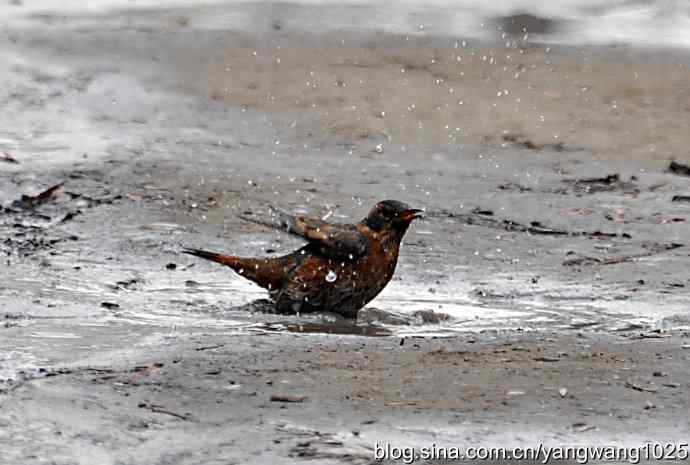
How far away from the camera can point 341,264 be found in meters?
8.02

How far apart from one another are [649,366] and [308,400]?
149cm

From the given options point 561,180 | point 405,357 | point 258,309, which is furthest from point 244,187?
point 405,357

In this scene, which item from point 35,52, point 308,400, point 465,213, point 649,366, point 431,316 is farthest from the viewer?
point 35,52

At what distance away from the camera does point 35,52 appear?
14.5 meters

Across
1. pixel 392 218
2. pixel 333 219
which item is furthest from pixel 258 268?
pixel 333 219

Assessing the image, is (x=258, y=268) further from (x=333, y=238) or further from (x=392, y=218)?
(x=392, y=218)

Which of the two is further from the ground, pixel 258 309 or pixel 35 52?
pixel 35 52

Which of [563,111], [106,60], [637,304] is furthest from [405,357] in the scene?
[106,60]

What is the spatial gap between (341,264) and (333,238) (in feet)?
0.42

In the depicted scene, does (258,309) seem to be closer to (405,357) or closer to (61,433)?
(405,357)

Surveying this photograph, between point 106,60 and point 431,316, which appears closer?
point 431,316

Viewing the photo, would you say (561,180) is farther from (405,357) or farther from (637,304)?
(405,357)

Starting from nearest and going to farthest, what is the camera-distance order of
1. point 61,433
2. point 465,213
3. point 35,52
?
point 61,433 → point 465,213 → point 35,52

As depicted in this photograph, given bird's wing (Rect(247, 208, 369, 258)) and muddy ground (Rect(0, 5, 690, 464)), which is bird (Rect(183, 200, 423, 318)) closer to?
bird's wing (Rect(247, 208, 369, 258))
